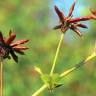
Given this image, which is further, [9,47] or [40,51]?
[40,51]

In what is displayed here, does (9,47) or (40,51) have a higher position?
(40,51)

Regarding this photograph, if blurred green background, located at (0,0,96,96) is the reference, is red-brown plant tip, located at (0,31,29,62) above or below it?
below

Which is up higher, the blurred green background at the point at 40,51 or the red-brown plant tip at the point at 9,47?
the blurred green background at the point at 40,51

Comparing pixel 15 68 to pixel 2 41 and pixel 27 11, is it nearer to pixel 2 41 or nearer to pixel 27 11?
pixel 27 11

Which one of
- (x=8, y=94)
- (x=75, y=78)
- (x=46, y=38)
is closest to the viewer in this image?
(x=8, y=94)

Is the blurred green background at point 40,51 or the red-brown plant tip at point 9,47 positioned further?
the blurred green background at point 40,51

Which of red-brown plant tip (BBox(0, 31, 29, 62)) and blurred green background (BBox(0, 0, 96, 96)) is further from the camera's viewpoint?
blurred green background (BBox(0, 0, 96, 96))

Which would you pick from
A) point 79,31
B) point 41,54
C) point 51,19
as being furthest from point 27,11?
point 79,31

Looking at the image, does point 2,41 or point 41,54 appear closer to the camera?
point 2,41
